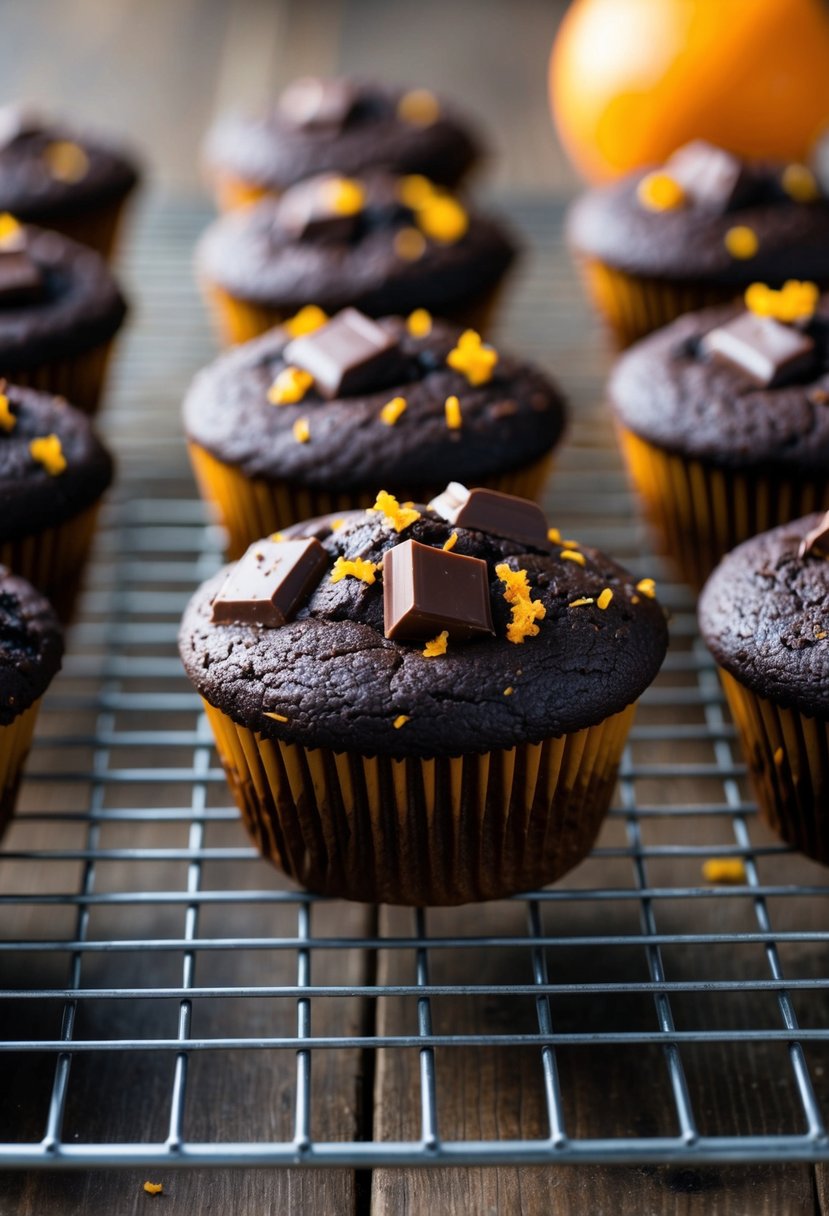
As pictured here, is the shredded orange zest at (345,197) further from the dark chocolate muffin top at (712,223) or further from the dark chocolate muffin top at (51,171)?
the dark chocolate muffin top at (51,171)

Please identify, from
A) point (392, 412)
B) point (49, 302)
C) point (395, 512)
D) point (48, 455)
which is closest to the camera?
point (395, 512)

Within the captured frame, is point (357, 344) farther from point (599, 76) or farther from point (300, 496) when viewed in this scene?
point (599, 76)

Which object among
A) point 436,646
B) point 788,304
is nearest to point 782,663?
point 436,646

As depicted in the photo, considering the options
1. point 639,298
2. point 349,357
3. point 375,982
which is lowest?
point 375,982


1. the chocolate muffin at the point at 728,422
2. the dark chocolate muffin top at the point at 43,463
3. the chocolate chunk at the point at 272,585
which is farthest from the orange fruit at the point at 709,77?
the chocolate chunk at the point at 272,585

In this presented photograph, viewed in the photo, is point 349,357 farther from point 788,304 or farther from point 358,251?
point 788,304

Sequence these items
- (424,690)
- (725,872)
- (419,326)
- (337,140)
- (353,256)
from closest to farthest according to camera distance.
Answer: (424,690) → (725,872) → (419,326) → (353,256) → (337,140)
